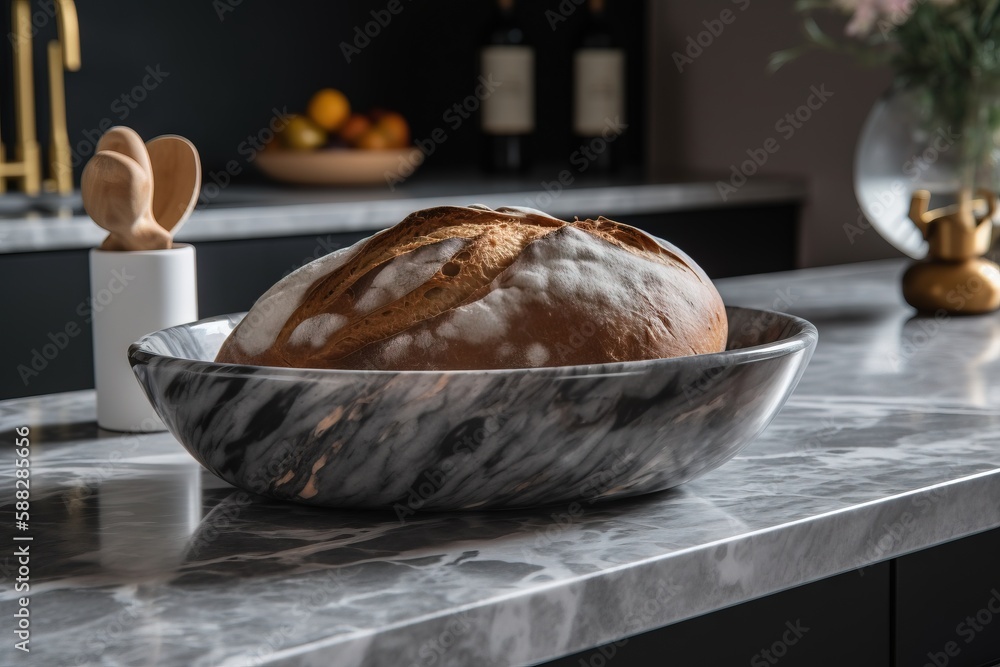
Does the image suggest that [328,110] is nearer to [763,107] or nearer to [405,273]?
[763,107]

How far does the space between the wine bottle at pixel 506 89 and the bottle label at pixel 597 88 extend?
149mm

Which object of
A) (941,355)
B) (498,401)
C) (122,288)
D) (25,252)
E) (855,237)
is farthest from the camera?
(855,237)

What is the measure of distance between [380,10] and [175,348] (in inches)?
102

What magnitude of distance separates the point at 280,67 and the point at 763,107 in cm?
120

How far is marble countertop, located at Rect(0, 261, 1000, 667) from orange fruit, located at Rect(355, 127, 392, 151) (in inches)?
77.2

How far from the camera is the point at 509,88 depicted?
313 centimetres

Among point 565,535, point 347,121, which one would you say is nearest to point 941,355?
point 565,535

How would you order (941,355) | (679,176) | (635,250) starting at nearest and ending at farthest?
(635,250), (941,355), (679,176)

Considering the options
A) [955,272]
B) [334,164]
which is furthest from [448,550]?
[334,164]

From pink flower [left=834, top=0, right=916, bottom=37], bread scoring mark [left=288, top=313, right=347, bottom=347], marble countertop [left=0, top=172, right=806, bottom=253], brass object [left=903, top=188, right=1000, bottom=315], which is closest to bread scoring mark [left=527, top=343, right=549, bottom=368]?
bread scoring mark [left=288, top=313, right=347, bottom=347]

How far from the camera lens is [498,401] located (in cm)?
65

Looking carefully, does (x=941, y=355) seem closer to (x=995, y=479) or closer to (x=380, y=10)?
(x=995, y=479)

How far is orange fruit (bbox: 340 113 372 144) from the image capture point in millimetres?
2895

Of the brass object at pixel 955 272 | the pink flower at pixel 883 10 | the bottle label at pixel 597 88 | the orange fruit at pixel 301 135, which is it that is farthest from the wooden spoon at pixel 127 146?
the bottle label at pixel 597 88
